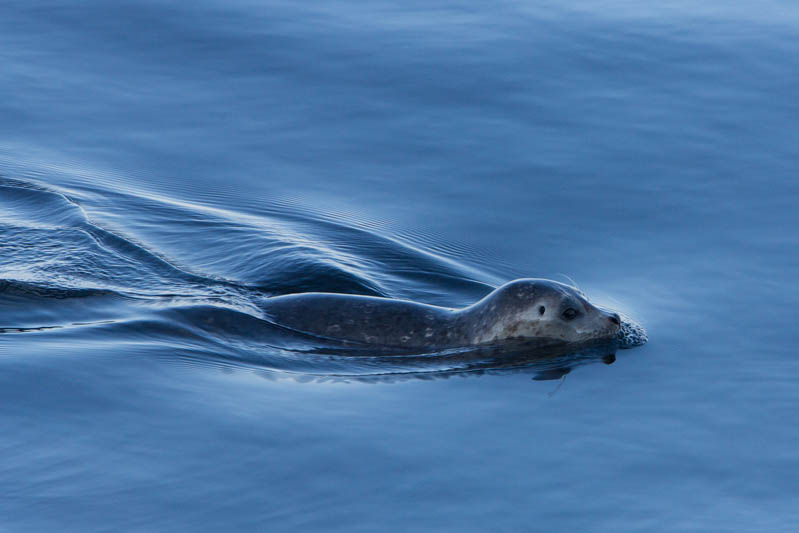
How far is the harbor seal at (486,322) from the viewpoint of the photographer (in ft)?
34.9

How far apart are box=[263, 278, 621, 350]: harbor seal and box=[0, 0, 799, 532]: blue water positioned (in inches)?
15.1

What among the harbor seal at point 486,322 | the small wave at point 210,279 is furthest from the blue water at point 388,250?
the harbor seal at point 486,322

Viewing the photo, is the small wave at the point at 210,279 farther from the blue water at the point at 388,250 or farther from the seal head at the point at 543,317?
the seal head at the point at 543,317

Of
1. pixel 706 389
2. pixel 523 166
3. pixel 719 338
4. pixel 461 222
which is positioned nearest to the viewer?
pixel 706 389

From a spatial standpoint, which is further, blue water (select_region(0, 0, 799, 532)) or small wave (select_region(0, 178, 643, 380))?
small wave (select_region(0, 178, 643, 380))

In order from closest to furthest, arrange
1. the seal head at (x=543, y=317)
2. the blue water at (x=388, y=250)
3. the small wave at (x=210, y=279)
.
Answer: the blue water at (x=388, y=250), the small wave at (x=210, y=279), the seal head at (x=543, y=317)

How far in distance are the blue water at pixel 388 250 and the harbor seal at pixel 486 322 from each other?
1.26 feet

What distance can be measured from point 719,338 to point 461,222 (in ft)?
10.9

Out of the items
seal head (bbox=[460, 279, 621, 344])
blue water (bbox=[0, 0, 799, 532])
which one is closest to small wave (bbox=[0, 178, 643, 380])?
blue water (bbox=[0, 0, 799, 532])

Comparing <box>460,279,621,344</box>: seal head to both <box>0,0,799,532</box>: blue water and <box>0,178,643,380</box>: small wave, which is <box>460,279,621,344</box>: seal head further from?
<box>0,0,799,532</box>: blue water

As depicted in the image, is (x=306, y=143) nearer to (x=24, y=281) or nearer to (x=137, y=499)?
(x=24, y=281)

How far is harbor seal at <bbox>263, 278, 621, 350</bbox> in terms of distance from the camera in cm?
1065

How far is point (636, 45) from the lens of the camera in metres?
17.6

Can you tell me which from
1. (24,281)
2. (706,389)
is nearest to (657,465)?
(706,389)
